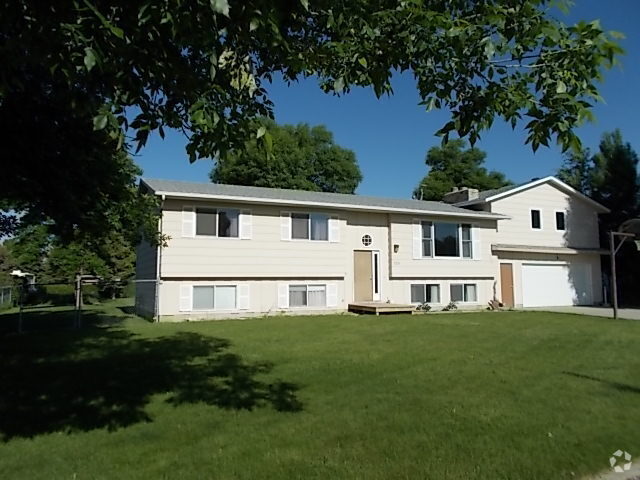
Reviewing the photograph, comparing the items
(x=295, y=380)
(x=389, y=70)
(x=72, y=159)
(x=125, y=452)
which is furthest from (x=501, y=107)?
(x=72, y=159)

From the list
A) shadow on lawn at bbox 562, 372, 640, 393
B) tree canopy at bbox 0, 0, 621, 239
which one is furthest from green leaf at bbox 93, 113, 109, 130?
shadow on lawn at bbox 562, 372, 640, 393

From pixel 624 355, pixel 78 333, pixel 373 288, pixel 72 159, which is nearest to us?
pixel 72 159

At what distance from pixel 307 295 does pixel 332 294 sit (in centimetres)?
98

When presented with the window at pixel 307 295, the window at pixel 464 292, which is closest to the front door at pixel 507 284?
the window at pixel 464 292

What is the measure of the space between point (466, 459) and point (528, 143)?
2.48m

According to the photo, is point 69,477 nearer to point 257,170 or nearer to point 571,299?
point 571,299

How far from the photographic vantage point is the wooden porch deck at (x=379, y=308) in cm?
1709

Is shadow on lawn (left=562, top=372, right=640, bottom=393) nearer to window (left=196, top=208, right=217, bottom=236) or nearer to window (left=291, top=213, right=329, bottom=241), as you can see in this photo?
window (left=291, top=213, right=329, bottom=241)

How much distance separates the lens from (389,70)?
388 centimetres

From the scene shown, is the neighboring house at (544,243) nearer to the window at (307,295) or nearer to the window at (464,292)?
the window at (464,292)

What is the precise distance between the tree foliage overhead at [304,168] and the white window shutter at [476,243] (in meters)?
17.3

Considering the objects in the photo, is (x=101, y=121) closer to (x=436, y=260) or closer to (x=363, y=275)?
(x=363, y=275)

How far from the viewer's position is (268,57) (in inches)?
167

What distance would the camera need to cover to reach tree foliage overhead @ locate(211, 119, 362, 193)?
1447 inches
